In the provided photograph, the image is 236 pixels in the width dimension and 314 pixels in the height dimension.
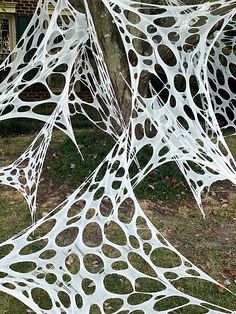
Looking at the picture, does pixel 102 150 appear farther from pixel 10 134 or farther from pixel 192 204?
pixel 10 134

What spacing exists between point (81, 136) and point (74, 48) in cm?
304

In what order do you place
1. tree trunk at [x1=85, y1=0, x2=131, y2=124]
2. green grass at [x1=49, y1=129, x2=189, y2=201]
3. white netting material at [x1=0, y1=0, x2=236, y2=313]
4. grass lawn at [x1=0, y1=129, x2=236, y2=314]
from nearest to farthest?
white netting material at [x1=0, y1=0, x2=236, y2=313] < grass lawn at [x1=0, y1=129, x2=236, y2=314] < tree trunk at [x1=85, y1=0, x2=131, y2=124] < green grass at [x1=49, y1=129, x2=189, y2=201]

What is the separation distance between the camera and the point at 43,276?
437 cm

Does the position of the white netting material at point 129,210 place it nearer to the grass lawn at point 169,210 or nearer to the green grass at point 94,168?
the grass lawn at point 169,210

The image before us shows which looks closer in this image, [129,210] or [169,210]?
[129,210]

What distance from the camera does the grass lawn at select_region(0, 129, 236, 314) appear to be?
4.77 m

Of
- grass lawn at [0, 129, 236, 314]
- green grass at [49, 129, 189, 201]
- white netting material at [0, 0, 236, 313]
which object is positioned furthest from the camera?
green grass at [49, 129, 189, 201]

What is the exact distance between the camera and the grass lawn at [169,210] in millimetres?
4770

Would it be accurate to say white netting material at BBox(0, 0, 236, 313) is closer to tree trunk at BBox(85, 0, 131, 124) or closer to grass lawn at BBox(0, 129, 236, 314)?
grass lawn at BBox(0, 129, 236, 314)

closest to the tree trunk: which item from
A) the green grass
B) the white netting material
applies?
Result: the white netting material

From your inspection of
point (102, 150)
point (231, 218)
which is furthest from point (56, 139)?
point (231, 218)

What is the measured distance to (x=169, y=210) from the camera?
682 cm

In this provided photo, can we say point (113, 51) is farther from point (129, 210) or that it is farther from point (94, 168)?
point (129, 210)

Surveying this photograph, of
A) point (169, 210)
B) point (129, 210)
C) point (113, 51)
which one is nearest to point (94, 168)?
point (129, 210)
